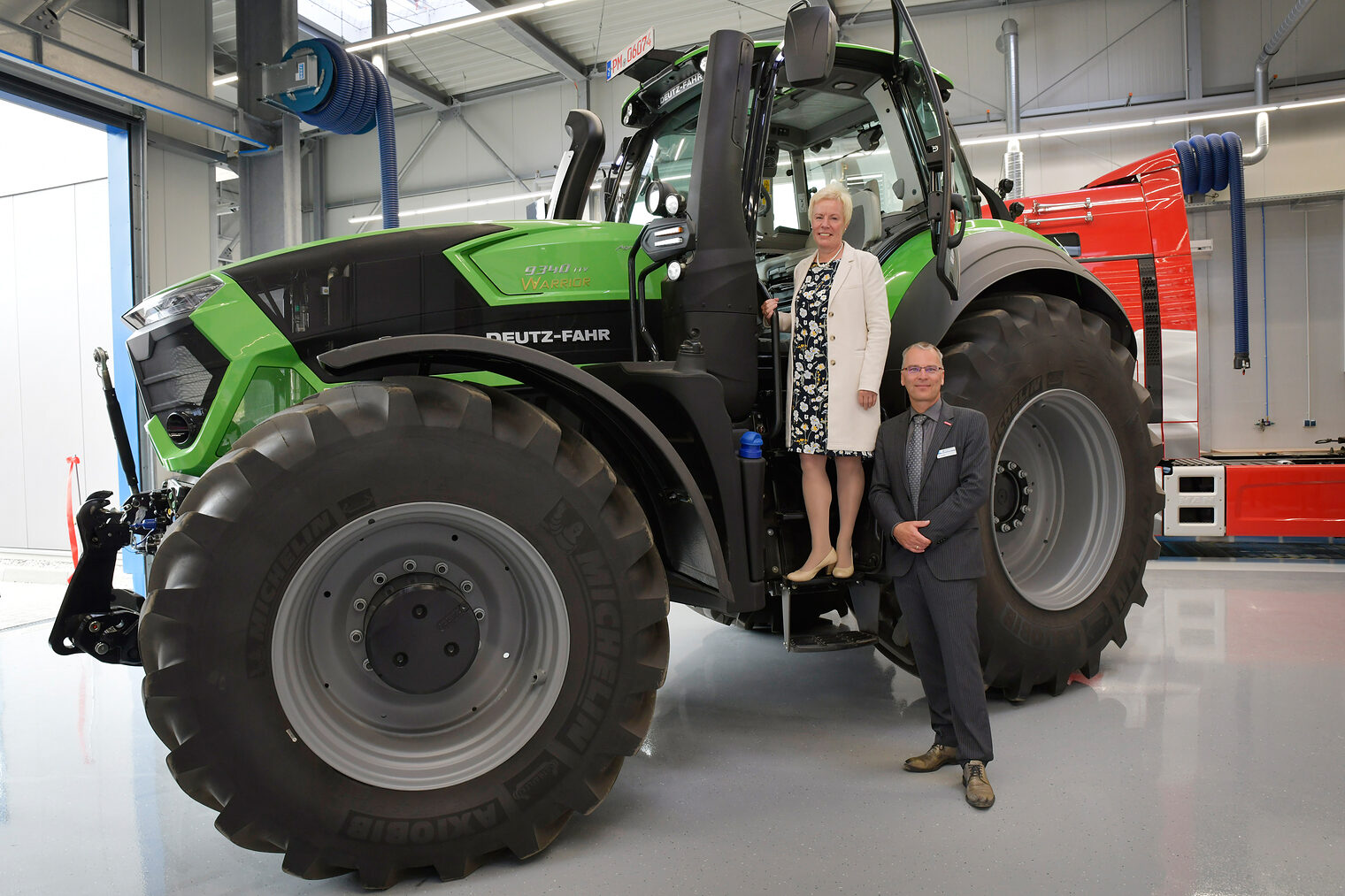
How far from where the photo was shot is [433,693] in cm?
261

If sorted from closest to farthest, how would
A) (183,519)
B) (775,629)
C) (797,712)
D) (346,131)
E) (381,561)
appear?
(183,519) → (381,561) → (797,712) → (775,629) → (346,131)

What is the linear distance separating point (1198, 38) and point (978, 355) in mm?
10884

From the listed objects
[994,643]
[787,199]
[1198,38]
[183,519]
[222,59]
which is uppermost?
[222,59]

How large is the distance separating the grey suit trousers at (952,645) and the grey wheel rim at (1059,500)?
0.96m

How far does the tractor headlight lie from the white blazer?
215 cm

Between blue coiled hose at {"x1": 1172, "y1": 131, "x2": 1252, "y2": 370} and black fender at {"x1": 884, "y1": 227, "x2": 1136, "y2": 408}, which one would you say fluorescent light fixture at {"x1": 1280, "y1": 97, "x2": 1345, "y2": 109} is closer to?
blue coiled hose at {"x1": 1172, "y1": 131, "x2": 1252, "y2": 370}

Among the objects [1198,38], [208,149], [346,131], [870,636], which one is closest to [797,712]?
[870,636]

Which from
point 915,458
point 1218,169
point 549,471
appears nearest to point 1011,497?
point 915,458

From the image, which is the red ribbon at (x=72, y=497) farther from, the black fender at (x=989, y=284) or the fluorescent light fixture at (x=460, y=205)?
the fluorescent light fixture at (x=460, y=205)

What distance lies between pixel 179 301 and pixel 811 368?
7.34ft

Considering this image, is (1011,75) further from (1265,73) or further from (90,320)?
(90,320)

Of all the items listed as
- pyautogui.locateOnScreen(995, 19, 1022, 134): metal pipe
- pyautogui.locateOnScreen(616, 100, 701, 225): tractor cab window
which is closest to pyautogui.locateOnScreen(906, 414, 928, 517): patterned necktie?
pyautogui.locateOnScreen(616, 100, 701, 225): tractor cab window

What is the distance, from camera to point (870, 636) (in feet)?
10.9

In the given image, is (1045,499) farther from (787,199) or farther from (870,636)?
(787,199)
